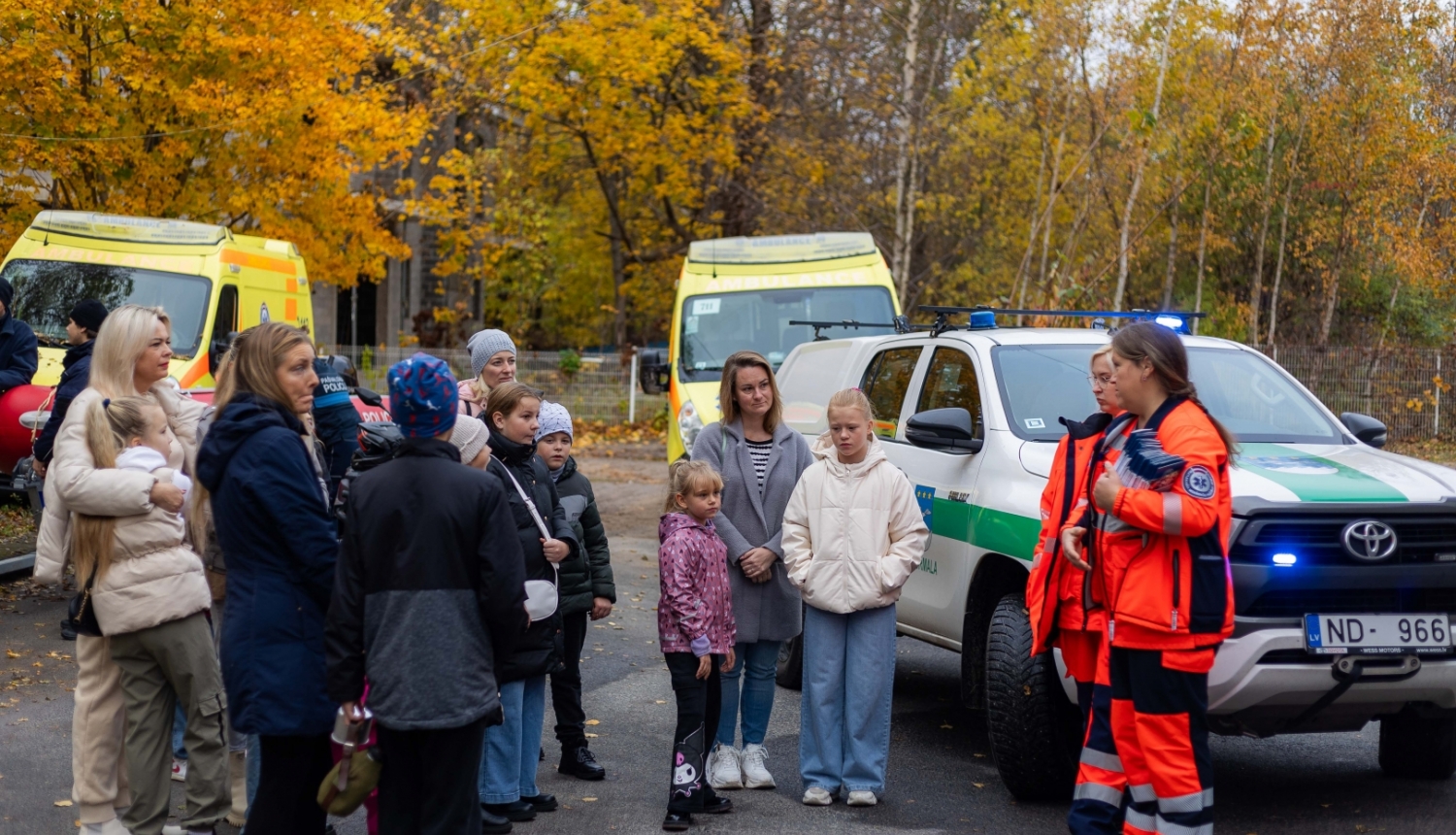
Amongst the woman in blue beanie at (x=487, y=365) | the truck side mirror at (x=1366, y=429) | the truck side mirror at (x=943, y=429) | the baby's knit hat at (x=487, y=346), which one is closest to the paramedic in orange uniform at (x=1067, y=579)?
the truck side mirror at (x=943, y=429)

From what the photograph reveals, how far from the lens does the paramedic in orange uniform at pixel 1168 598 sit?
15.1 ft

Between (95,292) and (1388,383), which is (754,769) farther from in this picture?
(1388,383)

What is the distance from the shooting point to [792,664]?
26.1ft

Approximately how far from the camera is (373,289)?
36.9 m

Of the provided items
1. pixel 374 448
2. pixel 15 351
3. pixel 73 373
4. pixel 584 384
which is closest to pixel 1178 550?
pixel 374 448

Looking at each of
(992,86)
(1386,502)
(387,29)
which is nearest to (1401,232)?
(992,86)

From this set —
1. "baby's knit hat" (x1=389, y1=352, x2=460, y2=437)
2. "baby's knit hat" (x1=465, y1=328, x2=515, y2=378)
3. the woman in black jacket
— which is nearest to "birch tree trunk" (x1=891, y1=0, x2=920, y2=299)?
"baby's knit hat" (x1=465, y1=328, x2=515, y2=378)

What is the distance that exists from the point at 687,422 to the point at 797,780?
6805mm

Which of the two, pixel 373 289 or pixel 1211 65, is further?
pixel 373 289

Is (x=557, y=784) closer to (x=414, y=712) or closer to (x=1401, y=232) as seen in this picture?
(x=414, y=712)

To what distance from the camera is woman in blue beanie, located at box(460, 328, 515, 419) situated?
22.7 feet

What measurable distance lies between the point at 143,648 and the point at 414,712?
5.17 ft

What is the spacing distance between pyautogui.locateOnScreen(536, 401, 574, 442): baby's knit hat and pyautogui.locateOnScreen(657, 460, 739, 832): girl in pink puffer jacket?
0.52 meters

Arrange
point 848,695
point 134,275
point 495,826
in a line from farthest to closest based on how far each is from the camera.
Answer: point 134,275 < point 848,695 < point 495,826
